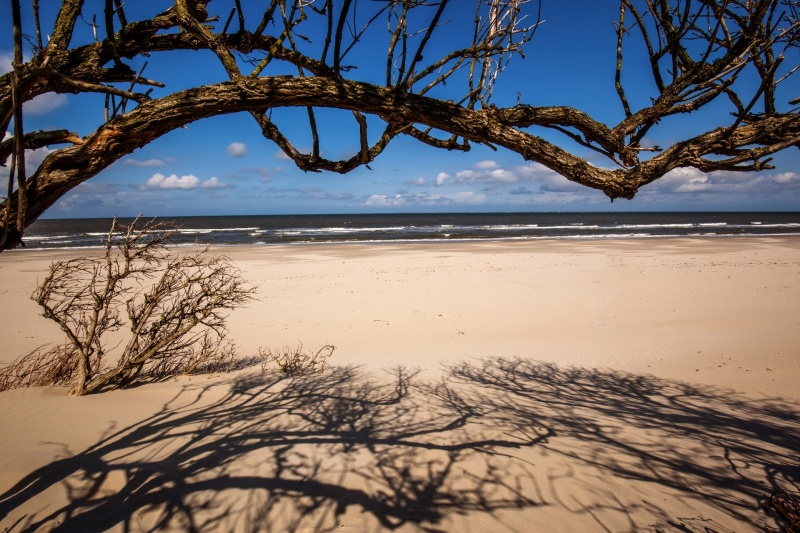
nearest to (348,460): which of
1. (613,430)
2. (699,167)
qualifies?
(613,430)

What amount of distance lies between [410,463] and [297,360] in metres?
3.14

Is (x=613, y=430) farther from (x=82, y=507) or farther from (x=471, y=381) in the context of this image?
(x=82, y=507)

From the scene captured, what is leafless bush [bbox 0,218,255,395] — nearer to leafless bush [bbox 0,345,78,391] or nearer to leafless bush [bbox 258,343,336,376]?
leafless bush [bbox 0,345,78,391]

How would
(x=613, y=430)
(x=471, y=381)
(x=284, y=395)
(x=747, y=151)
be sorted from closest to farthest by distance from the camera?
(x=747, y=151)
(x=613, y=430)
(x=284, y=395)
(x=471, y=381)

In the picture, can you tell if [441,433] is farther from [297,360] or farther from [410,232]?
[410,232]

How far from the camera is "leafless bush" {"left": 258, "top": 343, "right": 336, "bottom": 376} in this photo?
6340 millimetres

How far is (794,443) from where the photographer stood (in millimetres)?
4145

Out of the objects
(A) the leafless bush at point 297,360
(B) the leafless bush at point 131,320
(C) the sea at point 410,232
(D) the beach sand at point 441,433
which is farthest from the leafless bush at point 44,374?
(C) the sea at point 410,232

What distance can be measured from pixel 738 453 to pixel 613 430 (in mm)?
1026

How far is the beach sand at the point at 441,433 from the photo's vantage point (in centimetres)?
315

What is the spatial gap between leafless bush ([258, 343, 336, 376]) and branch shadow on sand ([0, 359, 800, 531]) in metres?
0.82

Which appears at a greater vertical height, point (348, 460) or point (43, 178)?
point (43, 178)

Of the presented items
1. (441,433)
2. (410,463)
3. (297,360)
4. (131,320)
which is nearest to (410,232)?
(297,360)

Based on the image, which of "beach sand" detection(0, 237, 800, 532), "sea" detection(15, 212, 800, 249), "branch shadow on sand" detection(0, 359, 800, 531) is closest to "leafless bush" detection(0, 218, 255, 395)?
"beach sand" detection(0, 237, 800, 532)
